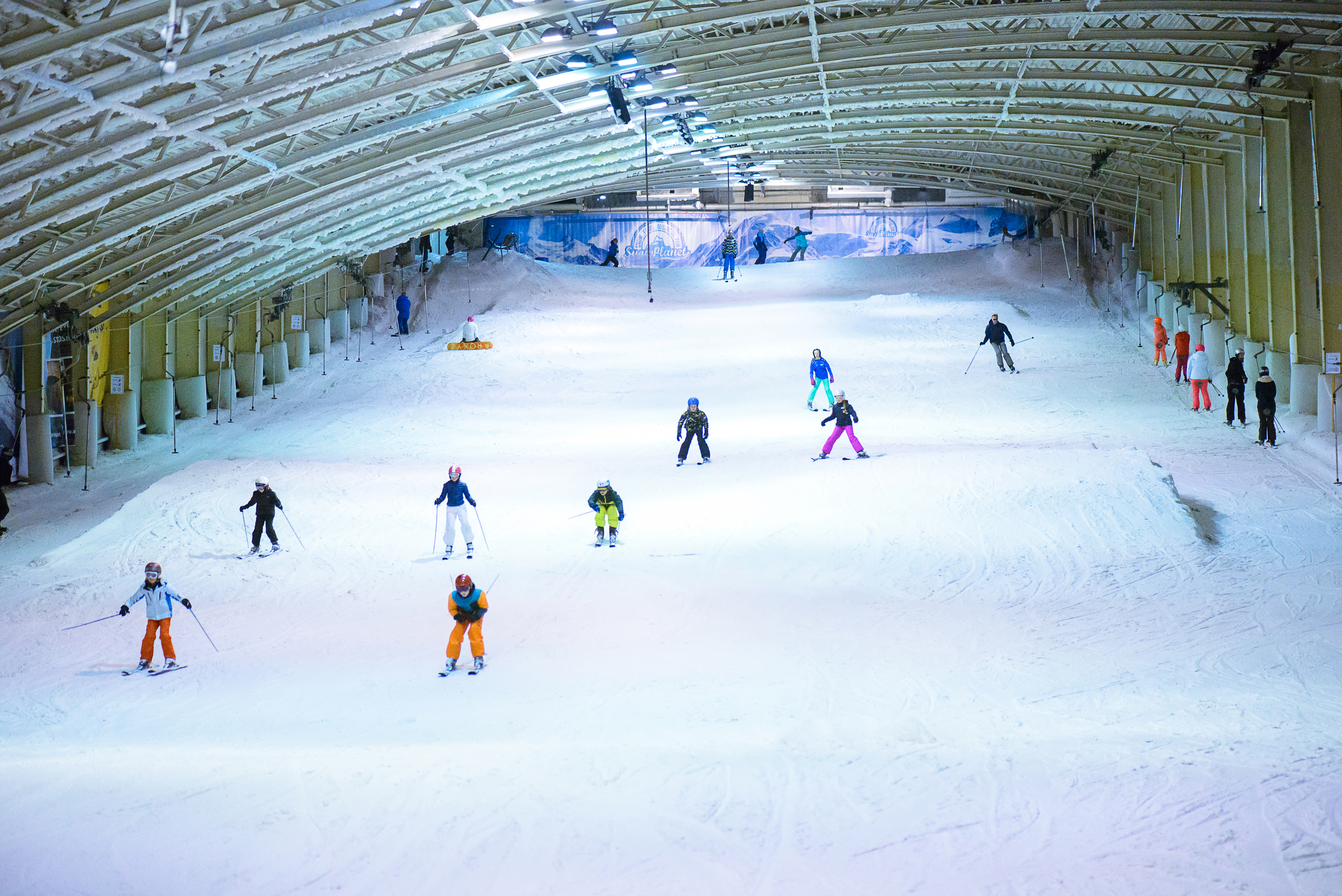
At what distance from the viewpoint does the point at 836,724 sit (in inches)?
396

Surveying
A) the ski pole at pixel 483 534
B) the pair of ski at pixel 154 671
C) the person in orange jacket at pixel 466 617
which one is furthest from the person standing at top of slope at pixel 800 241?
the pair of ski at pixel 154 671

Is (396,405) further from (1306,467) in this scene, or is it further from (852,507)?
(1306,467)

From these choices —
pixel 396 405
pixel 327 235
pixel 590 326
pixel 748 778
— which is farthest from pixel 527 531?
pixel 590 326

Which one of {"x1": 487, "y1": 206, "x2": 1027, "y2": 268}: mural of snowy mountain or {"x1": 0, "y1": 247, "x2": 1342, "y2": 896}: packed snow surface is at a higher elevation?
{"x1": 487, "y1": 206, "x2": 1027, "y2": 268}: mural of snowy mountain

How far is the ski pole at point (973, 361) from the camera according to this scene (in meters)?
28.5

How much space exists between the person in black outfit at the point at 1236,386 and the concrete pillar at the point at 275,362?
25.6 m

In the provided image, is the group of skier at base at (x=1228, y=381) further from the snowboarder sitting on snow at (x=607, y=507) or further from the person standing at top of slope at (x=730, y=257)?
the person standing at top of slope at (x=730, y=257)

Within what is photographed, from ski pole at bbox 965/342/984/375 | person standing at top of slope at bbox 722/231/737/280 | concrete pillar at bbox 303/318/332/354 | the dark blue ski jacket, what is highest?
person standing at top of slope at bbox 722/231/737/280

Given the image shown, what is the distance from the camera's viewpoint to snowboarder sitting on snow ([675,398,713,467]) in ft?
67.6

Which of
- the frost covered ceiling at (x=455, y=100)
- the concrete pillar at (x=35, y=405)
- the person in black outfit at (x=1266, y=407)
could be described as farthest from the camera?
the concrete pillar at (x=35, y=405)

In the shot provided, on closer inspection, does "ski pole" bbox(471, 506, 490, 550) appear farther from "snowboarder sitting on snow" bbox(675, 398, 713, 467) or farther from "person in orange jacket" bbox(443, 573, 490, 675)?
"person in orange jacket" bbox(443, 573, 490, 675)

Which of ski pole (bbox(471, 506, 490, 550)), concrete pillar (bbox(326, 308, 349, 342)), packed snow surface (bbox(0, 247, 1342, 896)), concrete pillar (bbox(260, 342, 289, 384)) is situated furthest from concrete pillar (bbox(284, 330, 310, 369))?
ski pole (bbox(471, 506, 490, 550))

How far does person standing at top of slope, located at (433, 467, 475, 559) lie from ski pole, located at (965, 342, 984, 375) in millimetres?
15492

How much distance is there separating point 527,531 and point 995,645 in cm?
785
